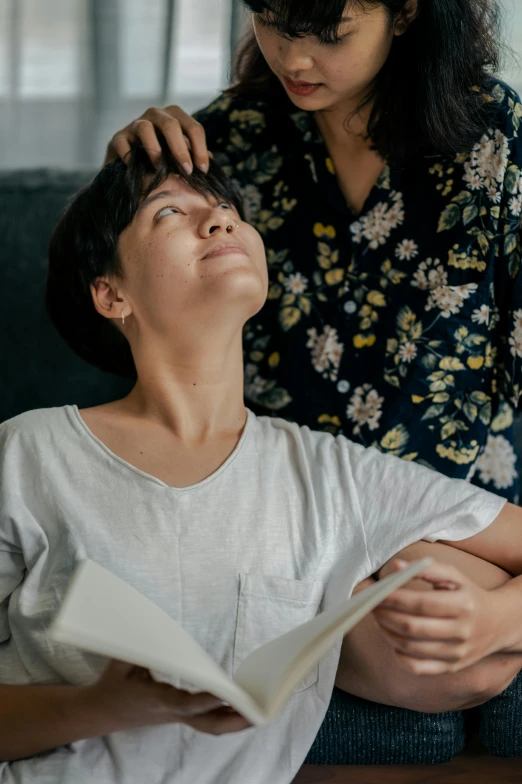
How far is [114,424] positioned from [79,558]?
9.3 inches

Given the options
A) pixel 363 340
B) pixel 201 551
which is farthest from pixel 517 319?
pixel 201 551

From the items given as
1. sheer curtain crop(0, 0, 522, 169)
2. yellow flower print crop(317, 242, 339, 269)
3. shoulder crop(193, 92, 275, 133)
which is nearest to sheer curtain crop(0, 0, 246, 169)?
sheer curtain crop(0, 0, 522, 169)

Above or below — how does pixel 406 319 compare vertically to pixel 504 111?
below

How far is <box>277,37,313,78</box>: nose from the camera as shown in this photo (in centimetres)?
137

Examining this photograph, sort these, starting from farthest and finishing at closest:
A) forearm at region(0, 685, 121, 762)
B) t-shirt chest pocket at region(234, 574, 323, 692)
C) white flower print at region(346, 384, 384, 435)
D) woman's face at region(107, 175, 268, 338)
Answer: white flower print at region(346, 384, 384, 435) < woman's face at region(107, 175, 268, 338) < t-shirt chest pocket at region(234, 574, 323, 692) < forearm at region(0, 685, 121, 762)

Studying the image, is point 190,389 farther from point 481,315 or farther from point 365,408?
point 481,315

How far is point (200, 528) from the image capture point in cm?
125

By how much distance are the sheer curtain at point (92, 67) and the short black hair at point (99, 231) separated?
45.6 inches

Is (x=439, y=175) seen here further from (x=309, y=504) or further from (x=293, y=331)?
(x=309, y=504)

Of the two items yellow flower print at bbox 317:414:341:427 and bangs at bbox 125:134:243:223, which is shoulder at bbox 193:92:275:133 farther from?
yellow flower print at bbox 317:414:341:427

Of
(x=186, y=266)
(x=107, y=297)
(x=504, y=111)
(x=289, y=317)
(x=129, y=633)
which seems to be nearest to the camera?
(x=129, y=633)

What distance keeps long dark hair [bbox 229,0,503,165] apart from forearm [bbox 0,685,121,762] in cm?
96

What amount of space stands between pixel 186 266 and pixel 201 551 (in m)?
Result: 0.41

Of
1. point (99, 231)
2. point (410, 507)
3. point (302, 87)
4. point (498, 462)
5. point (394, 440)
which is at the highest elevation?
point (302, 87)
